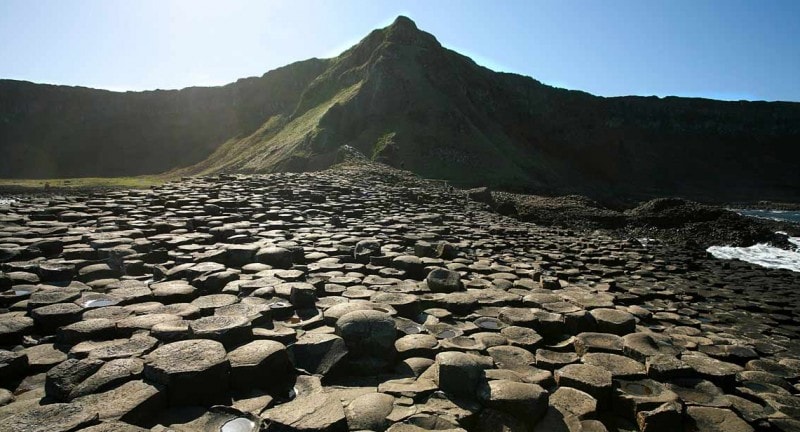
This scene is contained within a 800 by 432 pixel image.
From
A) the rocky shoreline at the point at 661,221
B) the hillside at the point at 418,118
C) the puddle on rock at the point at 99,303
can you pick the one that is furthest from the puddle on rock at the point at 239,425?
the hillside at the point at 418,118

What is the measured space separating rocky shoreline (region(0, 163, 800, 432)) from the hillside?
32.9 meters

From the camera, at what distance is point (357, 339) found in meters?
4.02

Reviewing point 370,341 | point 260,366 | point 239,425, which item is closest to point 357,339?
point 370,341

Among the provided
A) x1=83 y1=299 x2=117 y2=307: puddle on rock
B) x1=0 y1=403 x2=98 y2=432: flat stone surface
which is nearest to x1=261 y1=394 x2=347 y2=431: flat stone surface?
x1=0 y1=403 x2=98 y2=432: flat stone surface

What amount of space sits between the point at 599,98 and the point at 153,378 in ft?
271

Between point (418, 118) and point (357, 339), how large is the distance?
36.9m

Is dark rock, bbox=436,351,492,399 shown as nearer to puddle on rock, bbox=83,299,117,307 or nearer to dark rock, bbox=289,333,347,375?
dark rock, bbox=289,333,347,375

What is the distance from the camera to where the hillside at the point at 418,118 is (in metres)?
44.2

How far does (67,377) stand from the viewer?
329 centimetres

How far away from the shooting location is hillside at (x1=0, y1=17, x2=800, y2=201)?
145 ft

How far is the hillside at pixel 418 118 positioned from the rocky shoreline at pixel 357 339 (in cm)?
3289

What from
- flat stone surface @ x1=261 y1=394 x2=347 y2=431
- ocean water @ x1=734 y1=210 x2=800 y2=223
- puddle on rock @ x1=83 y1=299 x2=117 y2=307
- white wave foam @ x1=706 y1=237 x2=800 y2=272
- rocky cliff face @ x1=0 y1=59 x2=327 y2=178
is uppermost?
rocky cliff face @ x1=0 y1=59 x2=327 y2=178

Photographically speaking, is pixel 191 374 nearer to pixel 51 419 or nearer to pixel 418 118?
pixel 51 419

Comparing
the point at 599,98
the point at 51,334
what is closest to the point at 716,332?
the point at 51,334
